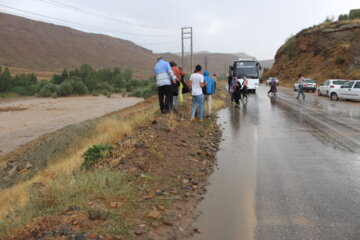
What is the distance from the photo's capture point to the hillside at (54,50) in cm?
10669

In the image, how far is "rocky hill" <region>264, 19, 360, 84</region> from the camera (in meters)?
45.2

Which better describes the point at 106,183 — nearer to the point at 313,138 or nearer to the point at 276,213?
the point at 276,213

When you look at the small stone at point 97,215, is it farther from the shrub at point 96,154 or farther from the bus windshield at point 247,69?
the bus windshield at point 247,69

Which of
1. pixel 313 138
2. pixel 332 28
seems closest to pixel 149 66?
pixel 332 28

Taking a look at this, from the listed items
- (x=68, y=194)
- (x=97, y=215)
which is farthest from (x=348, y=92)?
(x=97, y=215)

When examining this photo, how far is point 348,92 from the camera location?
80.9 ft

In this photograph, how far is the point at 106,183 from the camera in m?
5.39

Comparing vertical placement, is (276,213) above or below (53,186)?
below

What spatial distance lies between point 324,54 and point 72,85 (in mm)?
38996

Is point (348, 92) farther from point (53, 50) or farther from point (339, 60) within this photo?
point (53, 50)

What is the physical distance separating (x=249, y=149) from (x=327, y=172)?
7.79 ft

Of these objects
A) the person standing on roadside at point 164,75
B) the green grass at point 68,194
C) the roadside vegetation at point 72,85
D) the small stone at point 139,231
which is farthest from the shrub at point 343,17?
the small stone at point 139,231

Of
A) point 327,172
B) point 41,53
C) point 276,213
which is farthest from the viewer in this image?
point 41,53

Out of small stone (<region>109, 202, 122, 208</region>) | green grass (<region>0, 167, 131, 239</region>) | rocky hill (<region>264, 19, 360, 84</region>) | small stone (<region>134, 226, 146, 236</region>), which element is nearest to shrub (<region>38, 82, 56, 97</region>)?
rocky hill (<region>264, 19, 360, 84</region>)
